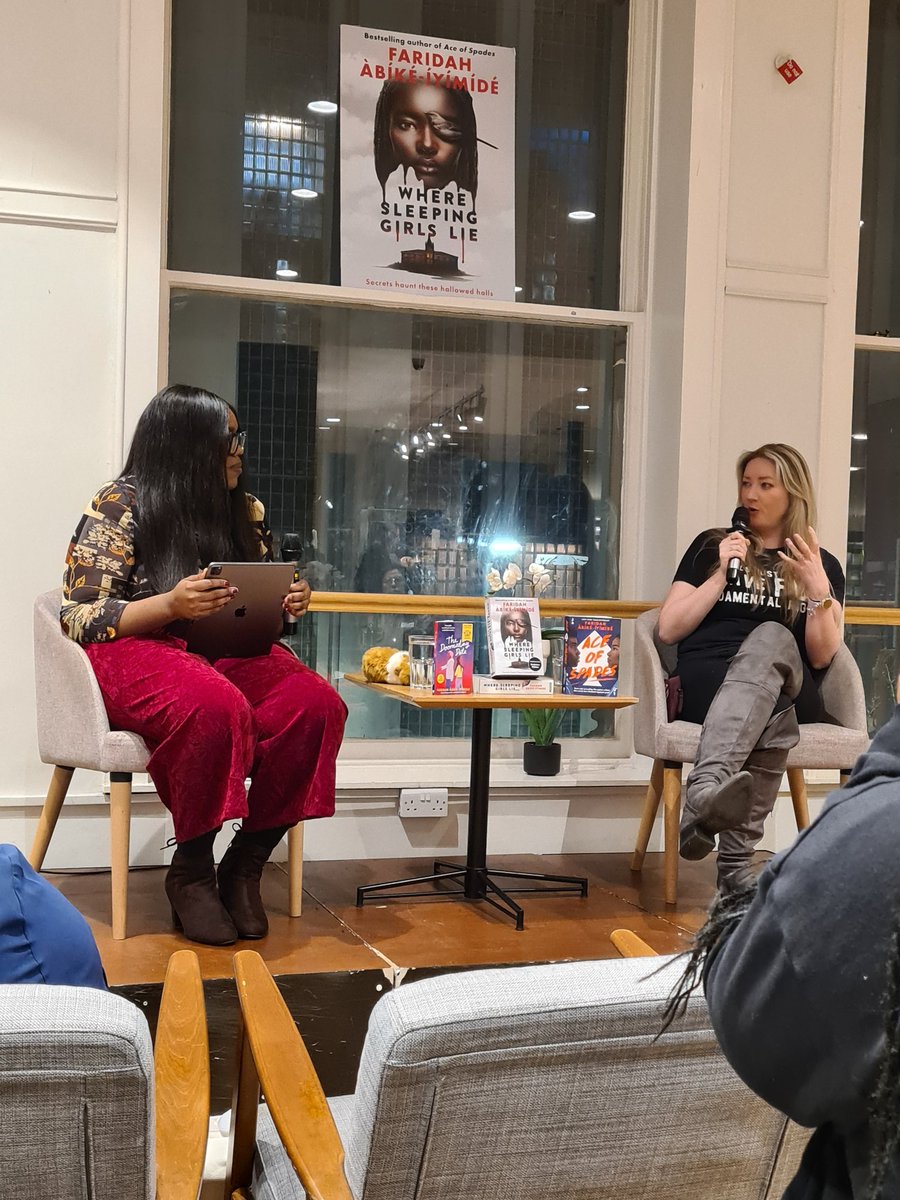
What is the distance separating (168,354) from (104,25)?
0.94 m

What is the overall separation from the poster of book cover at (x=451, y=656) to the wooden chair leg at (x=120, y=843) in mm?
808

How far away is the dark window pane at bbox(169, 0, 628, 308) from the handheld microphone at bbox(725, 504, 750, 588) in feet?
3.25

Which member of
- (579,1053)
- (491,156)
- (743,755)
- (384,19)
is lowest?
(743,755)

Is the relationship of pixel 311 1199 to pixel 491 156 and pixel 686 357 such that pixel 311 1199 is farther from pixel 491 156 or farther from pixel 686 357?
pixel 491 156

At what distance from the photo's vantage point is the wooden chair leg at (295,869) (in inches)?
120

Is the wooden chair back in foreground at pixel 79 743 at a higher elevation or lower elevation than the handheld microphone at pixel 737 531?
lower

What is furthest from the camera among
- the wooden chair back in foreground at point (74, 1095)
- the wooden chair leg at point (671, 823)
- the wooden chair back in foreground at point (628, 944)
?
the wooden chair leg at point (671, 823)

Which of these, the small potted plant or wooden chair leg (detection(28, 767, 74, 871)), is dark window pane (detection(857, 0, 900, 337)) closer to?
the small potted plant

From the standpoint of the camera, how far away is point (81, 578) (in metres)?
3.00

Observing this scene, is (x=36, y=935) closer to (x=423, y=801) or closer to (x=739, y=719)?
(x=739, y=719)

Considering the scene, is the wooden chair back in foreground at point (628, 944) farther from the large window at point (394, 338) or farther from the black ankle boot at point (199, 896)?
the large window at point (394, 338)

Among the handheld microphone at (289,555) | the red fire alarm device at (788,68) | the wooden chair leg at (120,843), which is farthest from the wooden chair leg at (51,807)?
the red fire alarm device at (788,68)

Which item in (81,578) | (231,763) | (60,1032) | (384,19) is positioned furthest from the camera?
(384,19)

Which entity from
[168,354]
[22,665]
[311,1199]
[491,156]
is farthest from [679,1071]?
[491,156]
